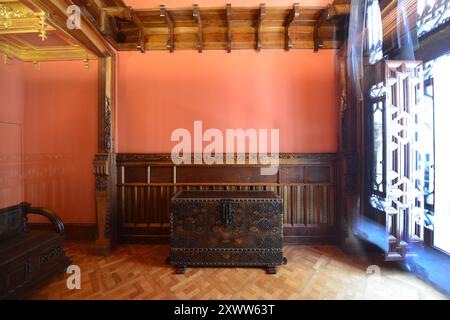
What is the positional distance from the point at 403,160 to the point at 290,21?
2.02m

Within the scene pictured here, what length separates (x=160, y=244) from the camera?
2.58 meters

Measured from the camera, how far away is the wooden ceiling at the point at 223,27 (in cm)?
224

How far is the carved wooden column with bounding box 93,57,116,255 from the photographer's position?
238cm

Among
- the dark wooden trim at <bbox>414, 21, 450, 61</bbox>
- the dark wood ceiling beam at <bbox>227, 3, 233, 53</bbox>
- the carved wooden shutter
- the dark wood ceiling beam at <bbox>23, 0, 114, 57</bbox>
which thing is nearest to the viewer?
the dark wood ceiling beam at <bbox>23, 0, 114, 57</bbox>

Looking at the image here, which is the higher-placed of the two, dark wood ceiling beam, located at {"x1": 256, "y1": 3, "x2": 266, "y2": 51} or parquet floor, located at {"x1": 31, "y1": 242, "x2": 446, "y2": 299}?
dark wood ceiling beam, located at {"x1": 256, "y1": 3, "x2": 266, "y2": 51}

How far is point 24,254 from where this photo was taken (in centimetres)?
161

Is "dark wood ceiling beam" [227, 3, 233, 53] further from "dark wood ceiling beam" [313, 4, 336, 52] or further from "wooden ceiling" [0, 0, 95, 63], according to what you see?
"wooden ceiling" [0, 0, 95, 63]

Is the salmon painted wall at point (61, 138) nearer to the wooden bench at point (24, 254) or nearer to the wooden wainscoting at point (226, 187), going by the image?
the wooden wainscoting at point (226, 187)

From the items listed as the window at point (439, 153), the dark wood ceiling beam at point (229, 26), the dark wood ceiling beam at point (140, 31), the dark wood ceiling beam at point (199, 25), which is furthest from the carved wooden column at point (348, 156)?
the dark wood ceiling beam at point (140, 31)

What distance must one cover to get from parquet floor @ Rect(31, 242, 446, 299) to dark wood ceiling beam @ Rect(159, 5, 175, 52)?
106 inches

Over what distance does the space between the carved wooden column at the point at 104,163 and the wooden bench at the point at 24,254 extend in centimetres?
43

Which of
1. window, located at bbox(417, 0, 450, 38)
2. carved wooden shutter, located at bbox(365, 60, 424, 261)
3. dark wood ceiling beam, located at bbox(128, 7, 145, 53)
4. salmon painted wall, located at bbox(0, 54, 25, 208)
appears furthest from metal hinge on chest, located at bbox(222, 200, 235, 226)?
salmon painted wall, located at bbox(0, 54, 25, 208)

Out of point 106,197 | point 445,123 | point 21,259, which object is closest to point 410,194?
point 445,123

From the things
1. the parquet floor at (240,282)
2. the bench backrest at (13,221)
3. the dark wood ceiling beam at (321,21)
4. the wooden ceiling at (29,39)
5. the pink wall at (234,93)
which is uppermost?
the dark wood ceiling beam at (321,21)
